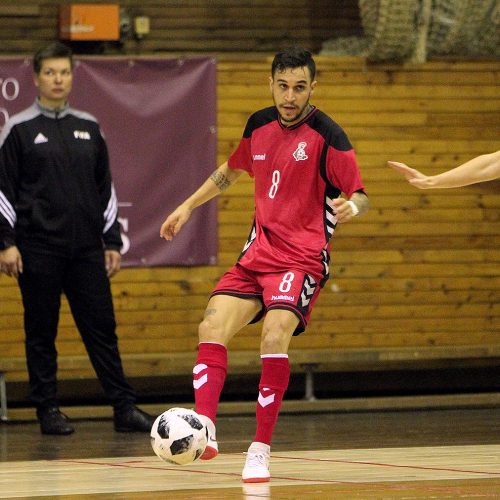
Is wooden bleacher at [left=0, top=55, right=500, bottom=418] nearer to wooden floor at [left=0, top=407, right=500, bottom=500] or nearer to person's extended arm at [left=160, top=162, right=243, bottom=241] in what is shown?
wooden floor at [left=0, top=407, right=500, bottom=500]

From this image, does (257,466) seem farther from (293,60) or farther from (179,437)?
(293,60)

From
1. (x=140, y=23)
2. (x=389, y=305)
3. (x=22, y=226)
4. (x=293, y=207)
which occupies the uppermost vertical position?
(x=140, y=23)

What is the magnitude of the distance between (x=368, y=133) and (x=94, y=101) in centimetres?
208

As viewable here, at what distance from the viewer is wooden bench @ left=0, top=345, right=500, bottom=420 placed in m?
8.73

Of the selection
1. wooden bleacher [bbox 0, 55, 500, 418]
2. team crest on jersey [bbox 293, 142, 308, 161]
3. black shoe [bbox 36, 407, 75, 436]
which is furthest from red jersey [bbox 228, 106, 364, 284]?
wooden bleacher [bbox 0, 55, 500, 418]

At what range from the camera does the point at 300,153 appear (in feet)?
18.5

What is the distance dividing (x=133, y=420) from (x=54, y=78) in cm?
213

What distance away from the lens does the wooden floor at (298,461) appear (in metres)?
4.74

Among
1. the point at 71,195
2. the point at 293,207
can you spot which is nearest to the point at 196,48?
the point at 71,195

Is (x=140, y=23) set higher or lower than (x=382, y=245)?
higher

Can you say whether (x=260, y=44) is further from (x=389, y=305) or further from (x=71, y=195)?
(x=71, y=195)

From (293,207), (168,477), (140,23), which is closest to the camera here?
(168,477)

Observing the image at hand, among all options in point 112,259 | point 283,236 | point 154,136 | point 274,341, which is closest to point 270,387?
point 274,341

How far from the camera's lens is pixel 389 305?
30.8ft
